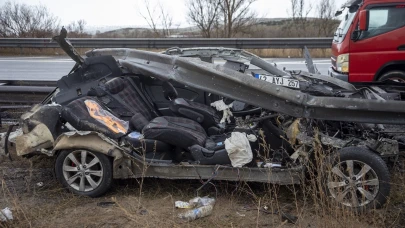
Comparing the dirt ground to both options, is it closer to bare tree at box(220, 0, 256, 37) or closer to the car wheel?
the car wheel

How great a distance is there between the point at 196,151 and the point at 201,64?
88cm

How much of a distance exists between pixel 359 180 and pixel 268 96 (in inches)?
44.0

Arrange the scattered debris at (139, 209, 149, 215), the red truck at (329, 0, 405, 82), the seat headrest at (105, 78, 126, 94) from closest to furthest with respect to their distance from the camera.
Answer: the scattered debris at (139, 209, 149, 215), the seat headrest at (105, 78, 126, 94), the red truck at (329, 0, 405, 82)

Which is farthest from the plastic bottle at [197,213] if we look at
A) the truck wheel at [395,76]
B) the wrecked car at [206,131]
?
the truck wheel at [395,76]

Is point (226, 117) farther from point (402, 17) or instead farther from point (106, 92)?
point (402, 17)

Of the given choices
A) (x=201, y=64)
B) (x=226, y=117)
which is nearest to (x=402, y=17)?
(x=226, y=117)

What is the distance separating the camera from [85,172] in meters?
4.02

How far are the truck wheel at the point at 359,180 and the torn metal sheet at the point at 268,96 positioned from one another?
0.33 meters

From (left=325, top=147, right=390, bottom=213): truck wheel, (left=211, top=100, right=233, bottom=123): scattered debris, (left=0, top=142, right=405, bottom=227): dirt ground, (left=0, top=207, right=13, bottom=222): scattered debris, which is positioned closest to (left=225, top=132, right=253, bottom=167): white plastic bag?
(left=0, top=142, right=405, bottom=227): dirt ground

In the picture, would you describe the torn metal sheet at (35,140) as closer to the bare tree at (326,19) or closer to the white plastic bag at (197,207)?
the white plastic bag at (197,207)

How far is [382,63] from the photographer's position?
8383mm

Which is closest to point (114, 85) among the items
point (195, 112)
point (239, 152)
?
point (195, 112)

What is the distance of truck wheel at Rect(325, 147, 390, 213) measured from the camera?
11.5ft

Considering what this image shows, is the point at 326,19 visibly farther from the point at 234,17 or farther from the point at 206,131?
the point at 206,131
